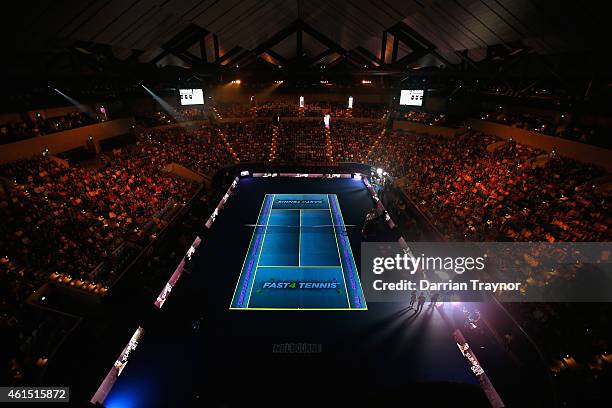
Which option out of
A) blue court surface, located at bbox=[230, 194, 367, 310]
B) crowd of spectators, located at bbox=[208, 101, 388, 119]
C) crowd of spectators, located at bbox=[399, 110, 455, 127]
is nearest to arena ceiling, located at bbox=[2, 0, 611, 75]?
blue court surface, located at bbox=[230, 194, 367, 310]

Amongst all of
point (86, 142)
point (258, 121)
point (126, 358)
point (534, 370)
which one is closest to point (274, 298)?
point (126, 358)

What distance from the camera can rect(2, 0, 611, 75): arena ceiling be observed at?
25.2ft

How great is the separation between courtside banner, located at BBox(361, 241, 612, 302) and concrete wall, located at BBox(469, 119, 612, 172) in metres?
7.70

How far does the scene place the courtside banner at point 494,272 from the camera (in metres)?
11.2

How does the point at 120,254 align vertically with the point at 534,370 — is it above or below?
above

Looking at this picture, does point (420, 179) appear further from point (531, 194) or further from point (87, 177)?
point (87, 177)

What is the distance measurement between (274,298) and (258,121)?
2699cm

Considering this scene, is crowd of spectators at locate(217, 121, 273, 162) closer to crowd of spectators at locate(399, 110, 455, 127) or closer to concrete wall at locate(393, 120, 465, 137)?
concrete wall at locate(393, 120, 465, 137)

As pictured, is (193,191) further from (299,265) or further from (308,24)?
(308,24)

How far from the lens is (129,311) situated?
12367 mm

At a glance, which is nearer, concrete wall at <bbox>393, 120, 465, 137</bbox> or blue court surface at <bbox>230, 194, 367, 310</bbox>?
blue court surface at <bbox>230, 194, 367, 310</bbox>

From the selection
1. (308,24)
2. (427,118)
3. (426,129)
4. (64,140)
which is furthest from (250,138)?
(308,24)

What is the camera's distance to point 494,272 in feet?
41.4

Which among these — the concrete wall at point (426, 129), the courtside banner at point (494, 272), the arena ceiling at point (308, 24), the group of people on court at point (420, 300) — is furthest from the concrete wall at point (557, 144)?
the group of people on court at point (420, 300)
